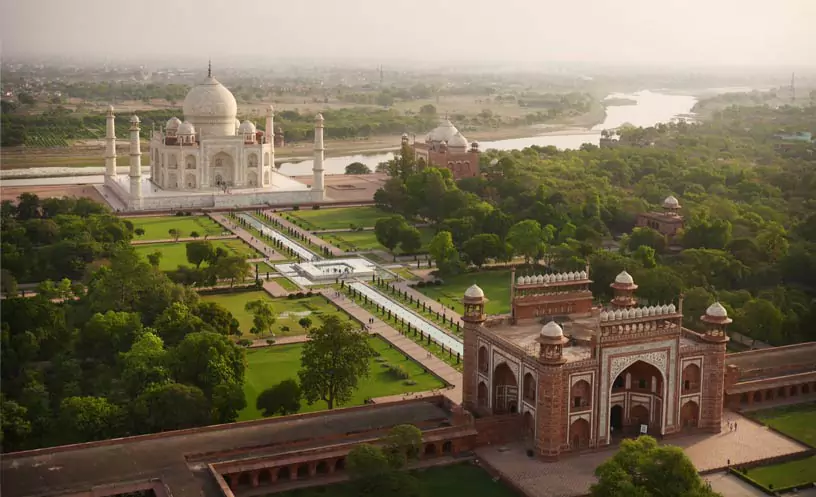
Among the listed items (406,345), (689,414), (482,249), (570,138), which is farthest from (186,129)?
(570,138)

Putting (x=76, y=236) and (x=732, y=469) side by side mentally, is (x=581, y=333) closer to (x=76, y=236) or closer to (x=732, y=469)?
(x=732, y=469)

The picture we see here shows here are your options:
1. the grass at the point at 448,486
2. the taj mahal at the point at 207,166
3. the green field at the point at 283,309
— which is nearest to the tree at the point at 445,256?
the green field at the point at 283,309

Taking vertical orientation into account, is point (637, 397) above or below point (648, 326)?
below

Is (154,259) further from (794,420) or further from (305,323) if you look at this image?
(794,420)

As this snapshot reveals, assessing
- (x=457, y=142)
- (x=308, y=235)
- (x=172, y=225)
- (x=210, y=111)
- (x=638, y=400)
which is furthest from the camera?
(x=457, y=142)

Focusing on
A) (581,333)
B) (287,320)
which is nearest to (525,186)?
A: (287,320)

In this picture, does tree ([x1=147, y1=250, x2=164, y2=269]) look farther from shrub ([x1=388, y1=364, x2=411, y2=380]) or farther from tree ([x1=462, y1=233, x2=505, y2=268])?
shrub ([x1=388, y1=364, x2=411, y2=380])
